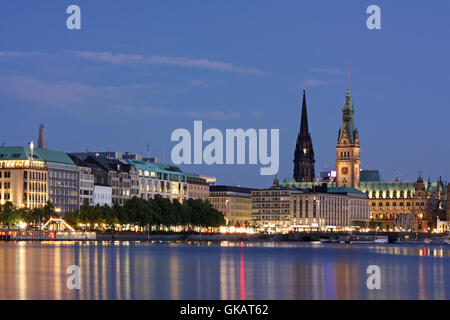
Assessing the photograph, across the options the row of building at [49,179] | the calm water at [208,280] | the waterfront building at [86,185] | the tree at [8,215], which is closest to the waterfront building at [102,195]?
the row of building at [49,179]

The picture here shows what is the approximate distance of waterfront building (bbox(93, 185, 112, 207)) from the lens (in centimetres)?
19250

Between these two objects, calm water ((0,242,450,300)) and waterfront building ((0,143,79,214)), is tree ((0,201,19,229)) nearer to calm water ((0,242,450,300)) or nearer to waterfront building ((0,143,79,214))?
waterfront building ((0,143,79,214))

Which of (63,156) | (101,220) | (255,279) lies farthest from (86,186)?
(255,279)

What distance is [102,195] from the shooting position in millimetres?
195250

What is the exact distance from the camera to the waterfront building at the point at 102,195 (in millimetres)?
192500

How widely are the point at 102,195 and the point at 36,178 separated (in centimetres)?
2575

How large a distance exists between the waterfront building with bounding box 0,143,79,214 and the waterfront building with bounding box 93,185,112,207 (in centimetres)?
915

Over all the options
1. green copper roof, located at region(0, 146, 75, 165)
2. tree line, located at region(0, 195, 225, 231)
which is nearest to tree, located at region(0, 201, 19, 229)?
tree line, located at region(0, 195, 225, 231)

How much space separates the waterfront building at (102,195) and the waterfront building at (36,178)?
9.15 meters

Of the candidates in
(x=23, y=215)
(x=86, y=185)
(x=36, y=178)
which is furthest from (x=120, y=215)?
(x=86, y=185)
